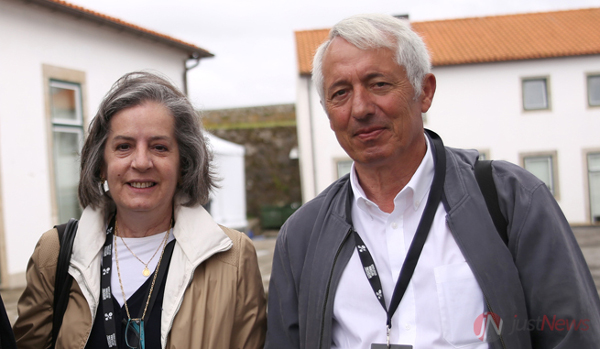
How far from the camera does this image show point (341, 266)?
1.87 meters

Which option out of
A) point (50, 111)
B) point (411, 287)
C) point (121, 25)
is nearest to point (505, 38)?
point (121, 25)

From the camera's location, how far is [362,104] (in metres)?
1.87

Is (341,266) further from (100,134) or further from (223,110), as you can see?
(223,110)

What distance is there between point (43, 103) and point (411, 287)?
7984 millimetres

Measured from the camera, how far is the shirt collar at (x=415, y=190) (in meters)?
1.88

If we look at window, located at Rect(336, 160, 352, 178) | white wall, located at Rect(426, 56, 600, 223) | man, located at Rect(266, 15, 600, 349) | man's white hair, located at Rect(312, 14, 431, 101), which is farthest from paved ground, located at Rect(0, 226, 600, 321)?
window, located at Rect(336, 160, 352, 178)

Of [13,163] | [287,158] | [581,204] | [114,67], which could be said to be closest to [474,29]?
[581,204]

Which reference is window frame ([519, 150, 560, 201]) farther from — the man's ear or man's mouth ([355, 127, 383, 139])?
man's mouth ([355, 127, 383, 139])

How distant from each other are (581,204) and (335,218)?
63.1ft


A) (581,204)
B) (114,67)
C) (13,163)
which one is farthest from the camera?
(581,204)

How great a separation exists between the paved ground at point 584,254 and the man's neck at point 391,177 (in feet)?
14.9

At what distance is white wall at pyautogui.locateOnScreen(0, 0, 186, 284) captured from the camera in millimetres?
7594

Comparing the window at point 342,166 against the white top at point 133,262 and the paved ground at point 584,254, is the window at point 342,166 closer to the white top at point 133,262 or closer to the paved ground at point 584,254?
the paved ground at point 584,254

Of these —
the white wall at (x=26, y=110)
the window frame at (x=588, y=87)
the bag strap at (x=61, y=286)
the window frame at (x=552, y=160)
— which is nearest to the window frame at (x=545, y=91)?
the window frame at (x=588, y=87)
